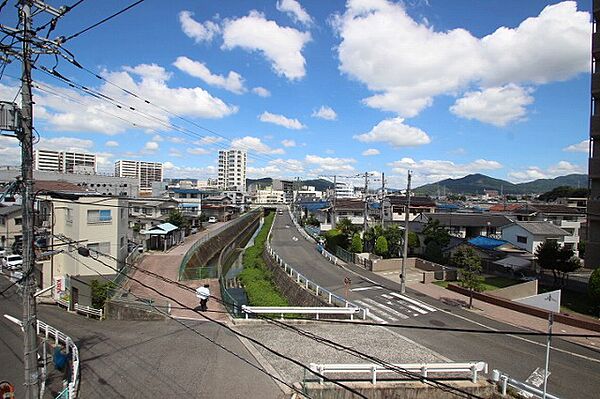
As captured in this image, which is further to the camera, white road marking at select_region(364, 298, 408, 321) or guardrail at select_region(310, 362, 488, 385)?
white road marking at select_region(364, 298, 408, 321)

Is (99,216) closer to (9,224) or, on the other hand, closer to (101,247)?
(101,247)

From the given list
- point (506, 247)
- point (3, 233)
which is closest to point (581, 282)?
point (506, 247)

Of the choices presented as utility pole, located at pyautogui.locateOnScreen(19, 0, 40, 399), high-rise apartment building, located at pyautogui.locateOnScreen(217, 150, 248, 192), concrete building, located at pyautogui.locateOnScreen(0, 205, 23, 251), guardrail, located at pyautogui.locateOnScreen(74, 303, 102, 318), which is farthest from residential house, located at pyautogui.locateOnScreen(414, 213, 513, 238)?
high-rise apartment building, located at pyautogui.locateOnScreen(217, 150, 248, 192)

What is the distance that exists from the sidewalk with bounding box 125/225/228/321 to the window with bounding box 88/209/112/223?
12.7 feet

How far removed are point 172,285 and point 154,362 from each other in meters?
10.5

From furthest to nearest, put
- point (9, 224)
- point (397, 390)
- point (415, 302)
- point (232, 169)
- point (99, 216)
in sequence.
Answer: point (232, 169) < point (9, 224) < point (99, 216) < point (415, 302) < point (397, 390)

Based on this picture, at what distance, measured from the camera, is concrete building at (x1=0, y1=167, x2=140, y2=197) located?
2028 inches

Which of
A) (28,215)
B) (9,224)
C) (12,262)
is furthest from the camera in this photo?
(9,224)

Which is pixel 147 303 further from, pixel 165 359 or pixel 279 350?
pixel 279 350

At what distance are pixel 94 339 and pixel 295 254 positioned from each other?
2230cm

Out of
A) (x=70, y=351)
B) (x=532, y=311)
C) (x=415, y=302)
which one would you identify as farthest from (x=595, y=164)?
(x=70, y=351)

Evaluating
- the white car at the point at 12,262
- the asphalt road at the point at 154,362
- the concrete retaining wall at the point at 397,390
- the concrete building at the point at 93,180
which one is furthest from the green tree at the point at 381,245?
the concrete building at the point at 93,180

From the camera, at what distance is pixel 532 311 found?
17109 millimetres

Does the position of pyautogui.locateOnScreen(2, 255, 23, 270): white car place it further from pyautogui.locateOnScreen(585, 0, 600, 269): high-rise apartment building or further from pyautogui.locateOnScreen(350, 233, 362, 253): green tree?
pyautogui.locateOnScreen(585, 0, 600, 269): high-rise apartment building
